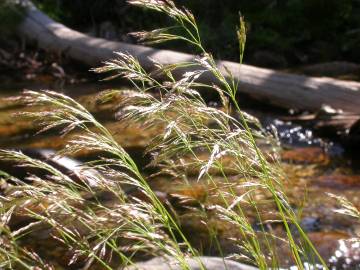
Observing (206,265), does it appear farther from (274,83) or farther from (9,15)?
(9,15)

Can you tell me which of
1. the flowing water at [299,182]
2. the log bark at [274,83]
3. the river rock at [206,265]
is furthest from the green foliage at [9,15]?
the river rock at [206,265]

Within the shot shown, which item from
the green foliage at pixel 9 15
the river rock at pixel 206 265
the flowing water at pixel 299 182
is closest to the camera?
the river rock at pixel 206 265

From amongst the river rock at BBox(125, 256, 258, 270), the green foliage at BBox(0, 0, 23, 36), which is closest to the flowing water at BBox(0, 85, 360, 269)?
the river rock at BBox(125, 256, 258, 270)

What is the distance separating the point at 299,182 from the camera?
4828mm

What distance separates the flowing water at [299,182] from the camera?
3604 millimetres

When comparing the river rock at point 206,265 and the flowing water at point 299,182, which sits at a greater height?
the river rock at point 206,265

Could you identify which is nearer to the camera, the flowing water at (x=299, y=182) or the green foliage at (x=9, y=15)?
the flowing water at (x=299, y=182)

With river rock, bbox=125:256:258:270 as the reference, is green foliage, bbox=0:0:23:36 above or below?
below

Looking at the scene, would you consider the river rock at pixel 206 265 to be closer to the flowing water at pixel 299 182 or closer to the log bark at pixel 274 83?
the flowing water at pixel 299 182

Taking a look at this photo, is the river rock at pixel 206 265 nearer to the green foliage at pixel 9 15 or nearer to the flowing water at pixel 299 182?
the flowing water at pixel 299 182

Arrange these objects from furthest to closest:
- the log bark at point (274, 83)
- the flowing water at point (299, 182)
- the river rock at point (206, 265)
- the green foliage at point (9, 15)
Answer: the green foliage at point (9, 15) < the log bark at point (274, 83) < the flowing water at point (299, 182) < the river rock at point (206, 265)

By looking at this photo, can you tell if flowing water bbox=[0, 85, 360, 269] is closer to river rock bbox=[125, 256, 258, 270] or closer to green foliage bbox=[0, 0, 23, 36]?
river rock bbox=[125, 256, 258, 270]

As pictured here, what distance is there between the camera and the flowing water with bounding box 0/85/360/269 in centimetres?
360

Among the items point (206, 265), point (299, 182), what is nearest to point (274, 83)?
point (299, 182)
